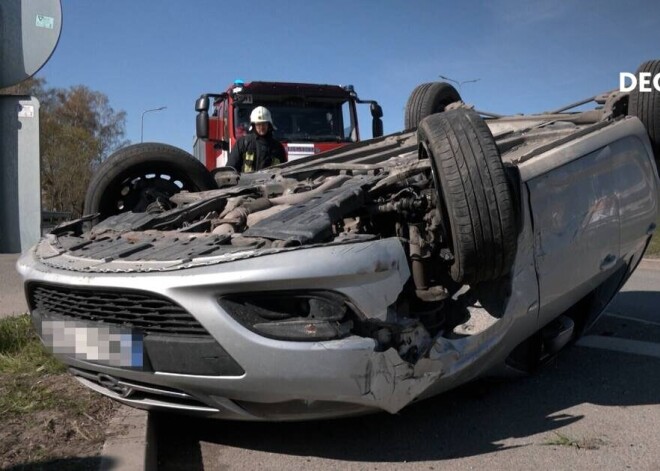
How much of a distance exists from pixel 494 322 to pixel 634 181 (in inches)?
64.9

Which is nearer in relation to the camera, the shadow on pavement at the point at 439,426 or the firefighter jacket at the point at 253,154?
the shadow on pavement at the point at 439,426

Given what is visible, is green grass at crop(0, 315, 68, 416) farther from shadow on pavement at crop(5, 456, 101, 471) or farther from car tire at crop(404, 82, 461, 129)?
car tire at crop(404, 82, 461, 129)

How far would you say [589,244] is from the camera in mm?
3617

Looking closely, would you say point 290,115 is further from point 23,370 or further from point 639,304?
point 23,370

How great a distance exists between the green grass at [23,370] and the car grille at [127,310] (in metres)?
0.51

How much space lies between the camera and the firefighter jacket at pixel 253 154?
639 cm

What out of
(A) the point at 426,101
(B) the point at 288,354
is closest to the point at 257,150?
(A) the point at 426,101

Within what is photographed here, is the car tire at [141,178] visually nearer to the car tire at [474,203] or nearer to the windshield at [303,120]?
the car tire at [474,203]

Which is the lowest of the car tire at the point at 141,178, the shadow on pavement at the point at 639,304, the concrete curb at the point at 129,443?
the shadow on pavement at the point at 639,304

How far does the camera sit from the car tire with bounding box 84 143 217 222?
4.52 meters

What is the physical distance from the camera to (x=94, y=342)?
9.12 ft

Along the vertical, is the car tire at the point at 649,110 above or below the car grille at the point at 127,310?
above

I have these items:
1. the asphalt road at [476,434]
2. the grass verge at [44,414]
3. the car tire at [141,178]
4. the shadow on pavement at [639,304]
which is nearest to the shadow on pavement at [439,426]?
the asphalt road at [476,434]

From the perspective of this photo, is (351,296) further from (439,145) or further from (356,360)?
(439,145)
